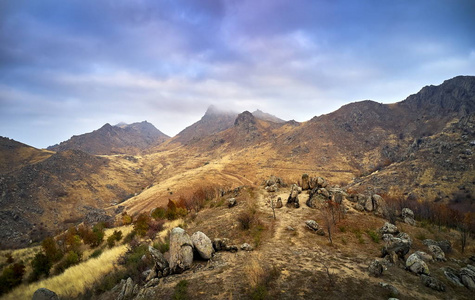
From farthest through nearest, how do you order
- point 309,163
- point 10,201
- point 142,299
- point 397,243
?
point 309,163 < point 10,201 < point 397,243 < point 142,299

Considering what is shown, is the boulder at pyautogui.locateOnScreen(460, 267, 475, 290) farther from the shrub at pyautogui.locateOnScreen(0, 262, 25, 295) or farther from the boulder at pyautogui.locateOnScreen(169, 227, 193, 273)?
the shrub at pyautogui.locateOnScreen(0, 262, 25, 295)

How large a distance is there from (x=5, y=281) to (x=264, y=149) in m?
122

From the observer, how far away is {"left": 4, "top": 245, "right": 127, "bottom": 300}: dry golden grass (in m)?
11.6

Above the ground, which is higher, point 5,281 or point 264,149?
point 264,149

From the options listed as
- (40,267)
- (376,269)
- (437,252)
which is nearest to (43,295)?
(40,267)

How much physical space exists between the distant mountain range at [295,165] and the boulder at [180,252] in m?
50.1

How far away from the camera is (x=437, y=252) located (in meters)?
14.3

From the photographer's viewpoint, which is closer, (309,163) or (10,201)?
(10,201)

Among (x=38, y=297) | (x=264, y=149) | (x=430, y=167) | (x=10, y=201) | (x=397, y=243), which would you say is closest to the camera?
(x=38, y=297)

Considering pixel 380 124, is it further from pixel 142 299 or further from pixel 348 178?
pixel 142 299

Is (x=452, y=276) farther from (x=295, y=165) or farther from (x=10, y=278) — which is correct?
(x=295, y=165)

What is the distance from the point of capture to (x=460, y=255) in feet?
49.2

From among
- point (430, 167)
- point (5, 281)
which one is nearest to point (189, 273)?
point (5, 281)

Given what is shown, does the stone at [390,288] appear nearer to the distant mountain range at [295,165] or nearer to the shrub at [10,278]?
the shrub at [10,278]
